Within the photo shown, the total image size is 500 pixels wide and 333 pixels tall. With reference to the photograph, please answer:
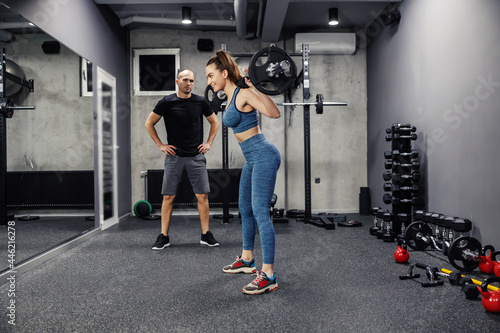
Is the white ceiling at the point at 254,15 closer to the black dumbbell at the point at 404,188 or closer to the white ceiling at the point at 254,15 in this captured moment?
the white ceiling at the point at 254,15

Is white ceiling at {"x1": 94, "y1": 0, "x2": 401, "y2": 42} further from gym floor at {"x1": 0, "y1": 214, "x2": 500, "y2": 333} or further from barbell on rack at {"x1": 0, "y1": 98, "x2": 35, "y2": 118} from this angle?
gym floor at {"x1": 0, "y1": 214, "x2": 500, "y2": 333}

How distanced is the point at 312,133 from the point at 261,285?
11.6 feet

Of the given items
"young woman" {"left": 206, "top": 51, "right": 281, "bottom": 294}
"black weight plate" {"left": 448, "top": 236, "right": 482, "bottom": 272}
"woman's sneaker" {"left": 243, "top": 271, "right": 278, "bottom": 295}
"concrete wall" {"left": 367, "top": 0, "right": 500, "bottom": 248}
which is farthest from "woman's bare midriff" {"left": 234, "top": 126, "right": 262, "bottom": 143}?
"concrete wall" {"left": 367, "top": 0, "right": 500, "bottom": 248}

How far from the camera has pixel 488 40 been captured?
2561 millimetres

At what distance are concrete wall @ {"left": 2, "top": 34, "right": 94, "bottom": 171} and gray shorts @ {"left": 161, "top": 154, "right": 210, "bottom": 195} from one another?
3.41ft

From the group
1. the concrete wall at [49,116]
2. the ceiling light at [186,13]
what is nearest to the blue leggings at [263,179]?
the concrete wall at [49,116]

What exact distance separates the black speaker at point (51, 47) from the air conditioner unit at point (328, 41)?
311cm

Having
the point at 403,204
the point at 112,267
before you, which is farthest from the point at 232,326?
the point at 403,204

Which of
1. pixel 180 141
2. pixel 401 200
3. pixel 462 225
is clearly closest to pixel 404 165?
pixel 401 200

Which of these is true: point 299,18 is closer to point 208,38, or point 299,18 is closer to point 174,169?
point 208,38

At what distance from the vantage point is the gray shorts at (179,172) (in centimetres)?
302

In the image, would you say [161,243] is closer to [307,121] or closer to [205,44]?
[307,121]

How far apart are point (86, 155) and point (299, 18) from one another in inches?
126

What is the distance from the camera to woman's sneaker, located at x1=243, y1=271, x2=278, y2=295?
1.88 meters
